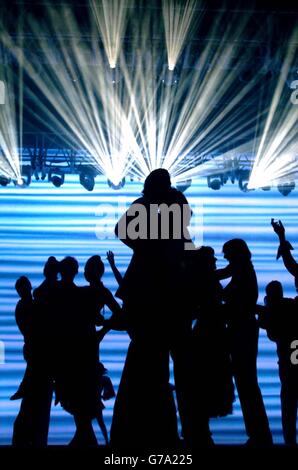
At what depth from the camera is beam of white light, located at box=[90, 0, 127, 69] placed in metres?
5.26

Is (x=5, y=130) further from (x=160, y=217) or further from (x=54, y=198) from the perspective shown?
(x=160, y=217)

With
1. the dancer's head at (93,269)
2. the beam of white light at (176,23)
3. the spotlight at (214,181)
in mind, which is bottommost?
the dancer's head at (93,269)

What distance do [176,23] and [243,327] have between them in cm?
298

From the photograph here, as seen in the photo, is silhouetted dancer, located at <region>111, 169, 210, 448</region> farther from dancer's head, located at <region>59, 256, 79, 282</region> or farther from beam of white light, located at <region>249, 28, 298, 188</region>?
beam of white light, located at <region>249, 28, 298, 188</region>

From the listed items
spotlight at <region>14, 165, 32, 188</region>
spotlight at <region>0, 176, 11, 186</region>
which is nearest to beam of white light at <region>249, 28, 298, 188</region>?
spotlight at <region>14, 165, 32, 188</region>

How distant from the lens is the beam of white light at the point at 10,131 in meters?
6.39

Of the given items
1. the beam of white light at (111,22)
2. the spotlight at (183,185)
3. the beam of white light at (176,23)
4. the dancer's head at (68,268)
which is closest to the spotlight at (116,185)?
the spotlight at (183,185)

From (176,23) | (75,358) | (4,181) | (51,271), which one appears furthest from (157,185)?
(4,181)

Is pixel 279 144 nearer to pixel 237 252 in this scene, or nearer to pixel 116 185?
pixel 116 185

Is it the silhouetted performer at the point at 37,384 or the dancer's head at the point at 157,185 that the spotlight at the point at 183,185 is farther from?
the dancer's head at the point at 157,185

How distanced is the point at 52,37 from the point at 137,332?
3.35 m

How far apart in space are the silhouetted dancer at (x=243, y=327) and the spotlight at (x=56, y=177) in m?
3.96

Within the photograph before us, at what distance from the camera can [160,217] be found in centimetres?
348

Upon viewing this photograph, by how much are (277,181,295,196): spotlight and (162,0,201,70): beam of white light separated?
2344mm
